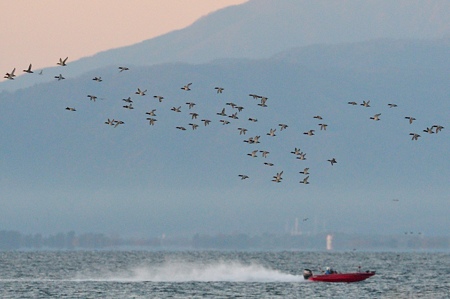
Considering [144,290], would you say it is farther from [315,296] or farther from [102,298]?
[315,296]

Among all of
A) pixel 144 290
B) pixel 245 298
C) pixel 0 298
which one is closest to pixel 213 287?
pixel 144 290

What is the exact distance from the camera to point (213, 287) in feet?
593

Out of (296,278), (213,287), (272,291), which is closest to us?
(272,291)

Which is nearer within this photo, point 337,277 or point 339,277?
point 337,277

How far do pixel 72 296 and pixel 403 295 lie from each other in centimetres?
4516

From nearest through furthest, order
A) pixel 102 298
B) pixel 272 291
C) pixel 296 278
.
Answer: pixel 102 298 → pixel 272 291 → pixel 296 278

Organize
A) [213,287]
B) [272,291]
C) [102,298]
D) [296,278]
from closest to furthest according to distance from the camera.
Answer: [102,298], [272,291], [213,287], [296,278]

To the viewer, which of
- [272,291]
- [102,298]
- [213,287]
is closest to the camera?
[102,298]

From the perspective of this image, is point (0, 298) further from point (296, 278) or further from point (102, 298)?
point (296, 278)

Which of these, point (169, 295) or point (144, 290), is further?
point (144, 290)

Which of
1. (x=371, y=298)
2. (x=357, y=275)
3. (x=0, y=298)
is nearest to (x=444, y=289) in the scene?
(x=357, y=275)

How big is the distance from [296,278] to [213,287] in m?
22.6

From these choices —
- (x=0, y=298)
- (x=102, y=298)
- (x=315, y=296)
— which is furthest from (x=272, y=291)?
(x=0, y=298)

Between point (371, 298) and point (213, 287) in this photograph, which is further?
point (213, 287)
